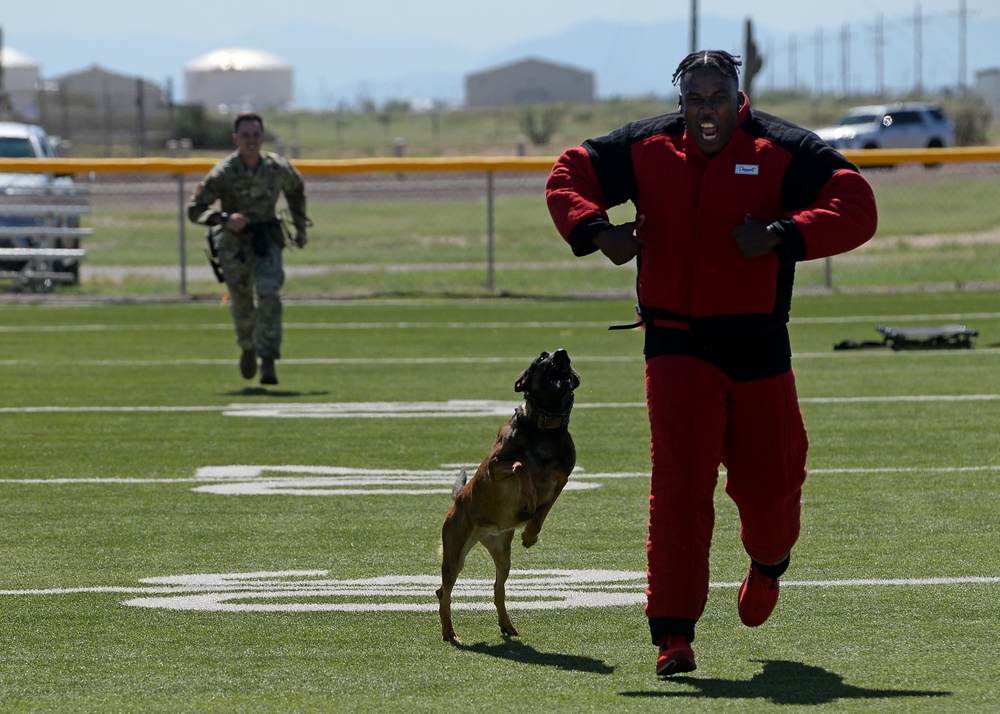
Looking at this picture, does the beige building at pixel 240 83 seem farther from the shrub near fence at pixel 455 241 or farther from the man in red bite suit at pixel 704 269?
the man in red bite suit at pixel 704 269

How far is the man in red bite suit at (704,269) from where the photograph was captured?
16.5ft

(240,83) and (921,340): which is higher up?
(240,83)

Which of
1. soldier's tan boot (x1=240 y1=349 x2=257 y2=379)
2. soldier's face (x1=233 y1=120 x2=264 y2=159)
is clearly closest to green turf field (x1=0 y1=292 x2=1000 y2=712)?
soldier's tan boot (x1=240 y1=349 x2=257 y2=379)

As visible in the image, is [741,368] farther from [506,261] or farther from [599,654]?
[506,261]

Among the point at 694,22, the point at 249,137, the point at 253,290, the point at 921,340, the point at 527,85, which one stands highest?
the point at 527,85

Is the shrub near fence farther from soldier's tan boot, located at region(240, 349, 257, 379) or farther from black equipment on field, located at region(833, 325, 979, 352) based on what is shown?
soldier's tan boot, located at region(240, 349, 257, 379)

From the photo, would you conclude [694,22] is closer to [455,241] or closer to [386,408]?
[455,241]

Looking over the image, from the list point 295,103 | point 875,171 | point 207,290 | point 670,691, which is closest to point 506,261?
point 207,290

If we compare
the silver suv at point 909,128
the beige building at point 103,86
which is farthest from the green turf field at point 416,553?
the beige building at point 103,86

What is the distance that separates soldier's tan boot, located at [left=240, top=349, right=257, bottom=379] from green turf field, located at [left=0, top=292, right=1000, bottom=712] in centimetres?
16

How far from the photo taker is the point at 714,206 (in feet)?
16.5

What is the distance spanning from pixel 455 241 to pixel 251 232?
18500mm

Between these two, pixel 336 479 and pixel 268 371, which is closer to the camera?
pixel 336 479

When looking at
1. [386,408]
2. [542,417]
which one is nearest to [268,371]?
[386,408]
